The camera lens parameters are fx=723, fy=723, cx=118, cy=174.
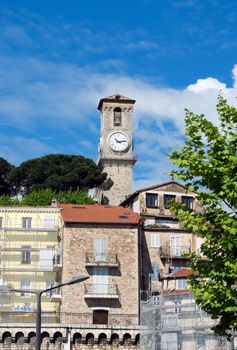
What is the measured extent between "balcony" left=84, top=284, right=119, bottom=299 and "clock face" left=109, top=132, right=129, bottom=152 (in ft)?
151

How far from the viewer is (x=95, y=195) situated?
101812 millimetres

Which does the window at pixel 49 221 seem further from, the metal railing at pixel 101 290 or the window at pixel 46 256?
the metal railing at pixel 101 290

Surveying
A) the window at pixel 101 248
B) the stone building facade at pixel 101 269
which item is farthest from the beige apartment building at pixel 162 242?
the window at pixel 101 248

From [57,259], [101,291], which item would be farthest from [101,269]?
[57,259]

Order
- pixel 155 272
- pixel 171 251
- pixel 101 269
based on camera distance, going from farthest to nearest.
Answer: pixel 171 251
pixel 155 272
pixel 101 269

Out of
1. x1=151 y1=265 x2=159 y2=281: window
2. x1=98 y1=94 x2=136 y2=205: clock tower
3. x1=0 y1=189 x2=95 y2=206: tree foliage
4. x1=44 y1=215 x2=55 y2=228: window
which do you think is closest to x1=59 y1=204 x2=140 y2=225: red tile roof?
x1=44 y1=215 x2=55 y2=228: window

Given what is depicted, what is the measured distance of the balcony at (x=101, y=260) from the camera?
63000mm

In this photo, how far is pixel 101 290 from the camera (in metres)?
62.8

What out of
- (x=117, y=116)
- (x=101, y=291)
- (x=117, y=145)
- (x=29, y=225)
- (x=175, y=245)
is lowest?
(x=101, y=291)

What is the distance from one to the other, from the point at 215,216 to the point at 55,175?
7511cm

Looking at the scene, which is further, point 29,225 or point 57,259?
point 29,225

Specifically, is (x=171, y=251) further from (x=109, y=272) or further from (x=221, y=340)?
(x=221, y=340)

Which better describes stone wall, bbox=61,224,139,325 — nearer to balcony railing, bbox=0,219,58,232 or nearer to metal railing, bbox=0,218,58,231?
balcony railing, bbox=0,219,58,232

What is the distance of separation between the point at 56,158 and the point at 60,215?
3158cm
